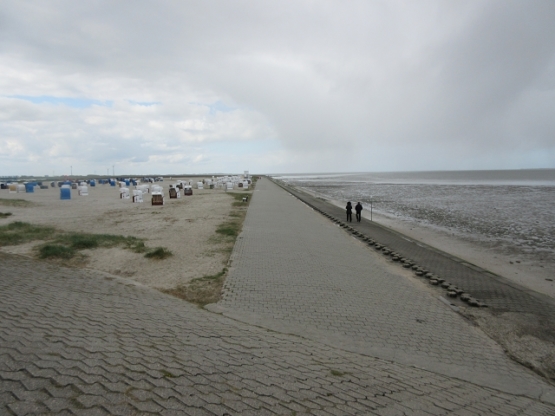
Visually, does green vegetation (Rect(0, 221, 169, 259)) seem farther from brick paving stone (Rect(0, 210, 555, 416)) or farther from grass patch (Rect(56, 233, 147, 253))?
brick paving stone (Rect(0, 210, 555, 416))

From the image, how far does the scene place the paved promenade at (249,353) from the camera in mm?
3363

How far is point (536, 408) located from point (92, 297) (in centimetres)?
685

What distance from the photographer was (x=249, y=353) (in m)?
4.64

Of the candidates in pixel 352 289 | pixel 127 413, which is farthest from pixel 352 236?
pixel 127 413

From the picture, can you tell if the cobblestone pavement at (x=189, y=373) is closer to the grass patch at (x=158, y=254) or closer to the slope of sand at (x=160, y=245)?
the slope of sand at (x=160, y=245)

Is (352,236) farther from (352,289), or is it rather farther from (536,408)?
(536,408)

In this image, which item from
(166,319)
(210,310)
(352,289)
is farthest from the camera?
(352,289)

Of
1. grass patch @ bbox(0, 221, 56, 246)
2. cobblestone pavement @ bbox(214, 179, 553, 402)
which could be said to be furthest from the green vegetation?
cobblestone pavement @ bbox(214, 179, 553, 402)

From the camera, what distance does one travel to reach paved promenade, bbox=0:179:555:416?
3.36 m

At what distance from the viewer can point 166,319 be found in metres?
5.80

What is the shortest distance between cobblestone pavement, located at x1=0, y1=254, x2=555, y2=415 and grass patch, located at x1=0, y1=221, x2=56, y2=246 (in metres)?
8.03

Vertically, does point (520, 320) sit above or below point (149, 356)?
below

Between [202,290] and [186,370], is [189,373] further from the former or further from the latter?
[202,290]

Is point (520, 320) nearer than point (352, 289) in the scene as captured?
Yes
